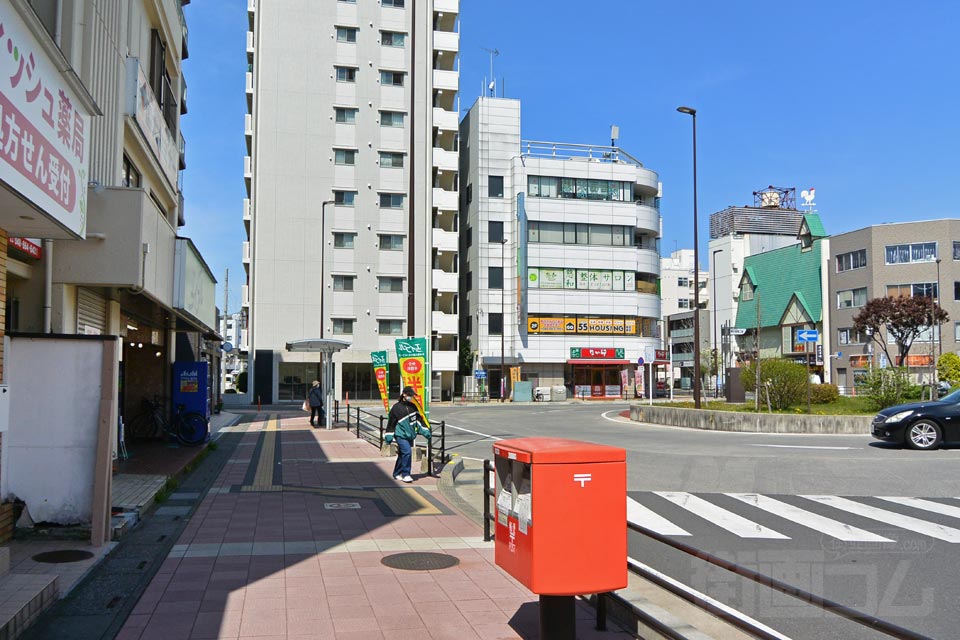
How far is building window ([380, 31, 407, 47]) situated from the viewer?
5984 cm

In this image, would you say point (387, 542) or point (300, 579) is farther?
point (387, 542)

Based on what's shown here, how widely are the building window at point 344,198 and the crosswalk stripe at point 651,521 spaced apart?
4853cm

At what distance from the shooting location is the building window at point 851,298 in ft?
207

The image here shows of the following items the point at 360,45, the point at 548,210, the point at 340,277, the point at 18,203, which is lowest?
the point at 18,203

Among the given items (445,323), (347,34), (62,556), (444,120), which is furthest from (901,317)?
(62,556)

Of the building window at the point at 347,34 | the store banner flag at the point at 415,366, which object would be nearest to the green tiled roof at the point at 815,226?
the building window at the point at 347,34

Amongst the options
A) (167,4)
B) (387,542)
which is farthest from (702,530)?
(167,4)

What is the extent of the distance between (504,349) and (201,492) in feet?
162

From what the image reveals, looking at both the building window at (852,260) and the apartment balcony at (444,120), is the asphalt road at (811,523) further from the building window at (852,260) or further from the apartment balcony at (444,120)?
the building window at (852,260)

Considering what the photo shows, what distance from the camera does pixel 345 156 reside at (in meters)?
58.2

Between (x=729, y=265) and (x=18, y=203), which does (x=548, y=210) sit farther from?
(x=18, y=203)

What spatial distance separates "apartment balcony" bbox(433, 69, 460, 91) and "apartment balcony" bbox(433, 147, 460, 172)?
183 inches

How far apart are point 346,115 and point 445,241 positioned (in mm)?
11580

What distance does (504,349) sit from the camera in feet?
203
